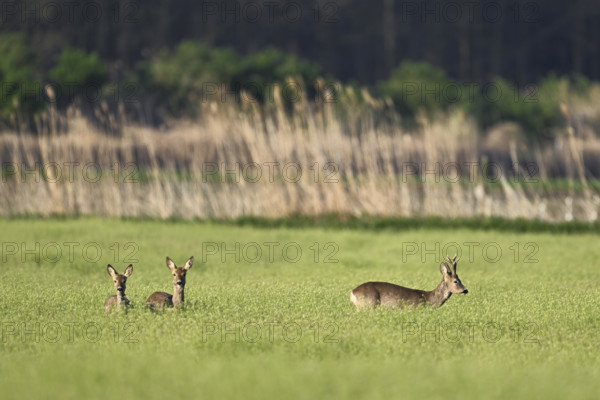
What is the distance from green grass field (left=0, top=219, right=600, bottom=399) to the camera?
5387 millimetres

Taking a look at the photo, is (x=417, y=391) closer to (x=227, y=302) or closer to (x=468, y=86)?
(x=227, y=302)

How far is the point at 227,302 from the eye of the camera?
26.7 feet

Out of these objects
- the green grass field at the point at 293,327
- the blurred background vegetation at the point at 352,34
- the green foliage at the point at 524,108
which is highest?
the blurred background vegetation at the point at 352,34

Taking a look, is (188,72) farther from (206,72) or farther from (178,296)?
(178,296)

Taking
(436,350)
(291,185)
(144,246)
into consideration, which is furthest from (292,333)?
(291,185)

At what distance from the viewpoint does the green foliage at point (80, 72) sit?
104 ft

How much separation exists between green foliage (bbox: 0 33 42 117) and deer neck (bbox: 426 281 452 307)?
17226mm

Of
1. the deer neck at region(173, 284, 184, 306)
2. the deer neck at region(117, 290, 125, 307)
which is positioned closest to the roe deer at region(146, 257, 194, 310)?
the deer neck at region(173, 284, 184, 306)

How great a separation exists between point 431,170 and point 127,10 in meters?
35.8

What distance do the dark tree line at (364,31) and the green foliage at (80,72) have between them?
59.4 feet

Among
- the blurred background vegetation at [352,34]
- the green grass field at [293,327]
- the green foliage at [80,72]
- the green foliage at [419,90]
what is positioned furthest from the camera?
the blurred background vegetation at [352,34]

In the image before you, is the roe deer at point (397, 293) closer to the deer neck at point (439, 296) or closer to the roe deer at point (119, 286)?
the deer neck at point (439, 296)

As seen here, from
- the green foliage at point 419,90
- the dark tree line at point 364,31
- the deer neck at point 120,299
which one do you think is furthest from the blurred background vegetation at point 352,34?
the deer neck at point 120,299

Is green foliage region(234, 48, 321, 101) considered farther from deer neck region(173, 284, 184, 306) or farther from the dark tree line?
deer neck region(173, 284, 184, 306)
